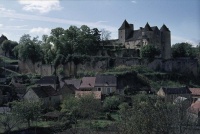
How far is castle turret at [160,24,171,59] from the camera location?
199 ft

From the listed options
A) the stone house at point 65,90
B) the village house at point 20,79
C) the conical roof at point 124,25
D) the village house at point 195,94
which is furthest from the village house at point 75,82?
the conical roof at point 124,25

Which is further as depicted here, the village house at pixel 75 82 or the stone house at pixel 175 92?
the village house at pixel 75 82

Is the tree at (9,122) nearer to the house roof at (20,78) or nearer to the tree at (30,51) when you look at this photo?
the house roof at (20,78)

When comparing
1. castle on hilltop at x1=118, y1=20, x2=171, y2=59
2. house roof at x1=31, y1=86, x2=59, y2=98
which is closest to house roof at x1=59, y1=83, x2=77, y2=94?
house roof at x1=31, y1=86, x2=59, y2=98

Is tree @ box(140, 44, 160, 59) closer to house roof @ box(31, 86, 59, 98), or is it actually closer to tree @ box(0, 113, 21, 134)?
house roof @ box(31, 86, 59, 98)

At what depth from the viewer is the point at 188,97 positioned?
4397 centimetres

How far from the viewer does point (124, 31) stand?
210 feet

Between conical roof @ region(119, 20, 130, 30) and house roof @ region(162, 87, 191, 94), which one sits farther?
conical roof @ region(119, 20, 130, 30)

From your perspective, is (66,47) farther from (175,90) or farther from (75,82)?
(175,90)

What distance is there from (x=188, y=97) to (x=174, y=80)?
9621 mm

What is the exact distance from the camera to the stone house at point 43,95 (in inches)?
1594

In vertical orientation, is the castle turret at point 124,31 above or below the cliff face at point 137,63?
above

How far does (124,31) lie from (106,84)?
19.4 meters

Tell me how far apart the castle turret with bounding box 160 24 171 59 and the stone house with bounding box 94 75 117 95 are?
16529 mm
